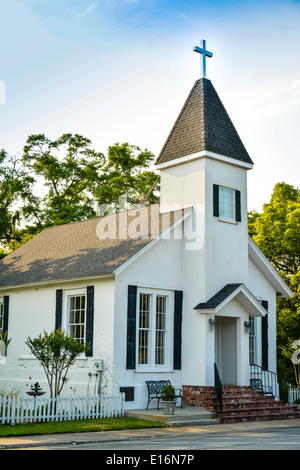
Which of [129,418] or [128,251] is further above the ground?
[128,251]

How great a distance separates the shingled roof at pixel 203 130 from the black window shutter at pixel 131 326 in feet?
17.8

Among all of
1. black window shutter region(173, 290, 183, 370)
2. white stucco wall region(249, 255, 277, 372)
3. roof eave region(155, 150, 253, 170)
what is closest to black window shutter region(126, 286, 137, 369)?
black window shutter region(173, 290, 183, 370)

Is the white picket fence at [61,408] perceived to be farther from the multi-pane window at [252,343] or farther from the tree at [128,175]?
the tree at [128,175]

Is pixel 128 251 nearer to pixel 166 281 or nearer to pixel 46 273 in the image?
pixel 166 281

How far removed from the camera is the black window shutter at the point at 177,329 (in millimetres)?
19614

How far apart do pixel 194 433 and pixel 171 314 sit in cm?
550

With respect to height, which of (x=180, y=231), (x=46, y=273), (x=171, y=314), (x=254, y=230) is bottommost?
(x=171, y=314)

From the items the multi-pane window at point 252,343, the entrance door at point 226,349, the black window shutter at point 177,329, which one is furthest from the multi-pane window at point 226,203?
the multi-pane window at point 252,343

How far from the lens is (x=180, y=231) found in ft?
66.7

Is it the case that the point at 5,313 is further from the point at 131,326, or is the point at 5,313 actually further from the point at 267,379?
the point at 267,379

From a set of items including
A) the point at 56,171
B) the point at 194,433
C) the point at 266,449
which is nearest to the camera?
the point at 266,449

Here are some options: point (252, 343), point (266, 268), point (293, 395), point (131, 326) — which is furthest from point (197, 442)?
point (266, 268)

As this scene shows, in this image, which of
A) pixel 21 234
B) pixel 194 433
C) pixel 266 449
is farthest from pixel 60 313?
pixel 21 234

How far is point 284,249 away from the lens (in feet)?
100
